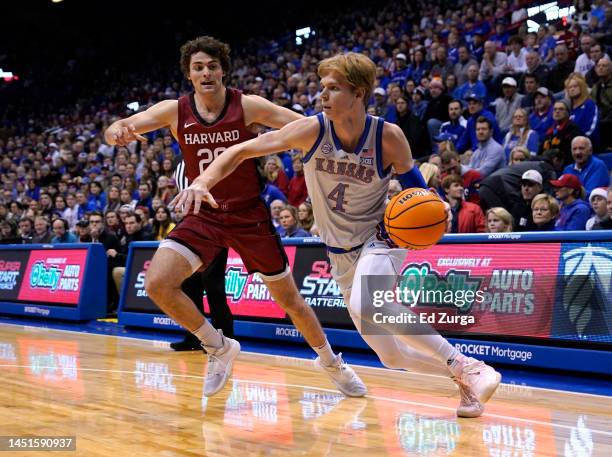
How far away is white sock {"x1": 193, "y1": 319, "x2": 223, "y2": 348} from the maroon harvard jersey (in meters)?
0.80

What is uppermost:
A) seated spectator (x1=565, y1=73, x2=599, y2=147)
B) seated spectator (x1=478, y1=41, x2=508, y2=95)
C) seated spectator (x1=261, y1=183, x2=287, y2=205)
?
seated spectator (x1=478, y1=41, x2=508, y2=95)

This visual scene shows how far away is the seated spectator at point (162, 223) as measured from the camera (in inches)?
446

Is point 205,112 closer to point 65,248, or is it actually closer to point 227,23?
point 65,248

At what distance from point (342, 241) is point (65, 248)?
8.35 m

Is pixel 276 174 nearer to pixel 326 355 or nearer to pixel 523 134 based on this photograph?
pixel 523 134

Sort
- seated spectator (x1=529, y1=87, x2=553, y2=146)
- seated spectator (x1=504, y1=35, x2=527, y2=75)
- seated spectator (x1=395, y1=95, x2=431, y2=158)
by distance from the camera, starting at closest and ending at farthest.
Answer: seated spectator (x1=529, y1=87, x2=553, y2=146) < seated spectator (x1=395, y1=95, x2=431, y2=158) < seated spectator (x1=504, y1=35, x2=527, y2=75)

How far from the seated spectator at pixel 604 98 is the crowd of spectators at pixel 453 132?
0.02m

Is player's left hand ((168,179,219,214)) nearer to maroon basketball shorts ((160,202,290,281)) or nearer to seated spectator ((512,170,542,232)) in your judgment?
maroon basketball shorts ((160,202,290,281))

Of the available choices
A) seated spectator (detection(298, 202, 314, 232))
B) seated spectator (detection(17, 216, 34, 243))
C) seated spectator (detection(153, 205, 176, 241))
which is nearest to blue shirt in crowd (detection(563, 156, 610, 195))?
seated spectator (detection(298, 202, 314, 232))

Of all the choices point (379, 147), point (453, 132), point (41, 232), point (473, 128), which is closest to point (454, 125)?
point (453, 132)

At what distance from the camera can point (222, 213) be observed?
503 cm

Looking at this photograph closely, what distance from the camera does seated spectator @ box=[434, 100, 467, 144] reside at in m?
10.9

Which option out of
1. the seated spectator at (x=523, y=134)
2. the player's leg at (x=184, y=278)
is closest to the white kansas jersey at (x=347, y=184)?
the player's leg at (x=184, y=278)

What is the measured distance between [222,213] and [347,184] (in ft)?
3.35
